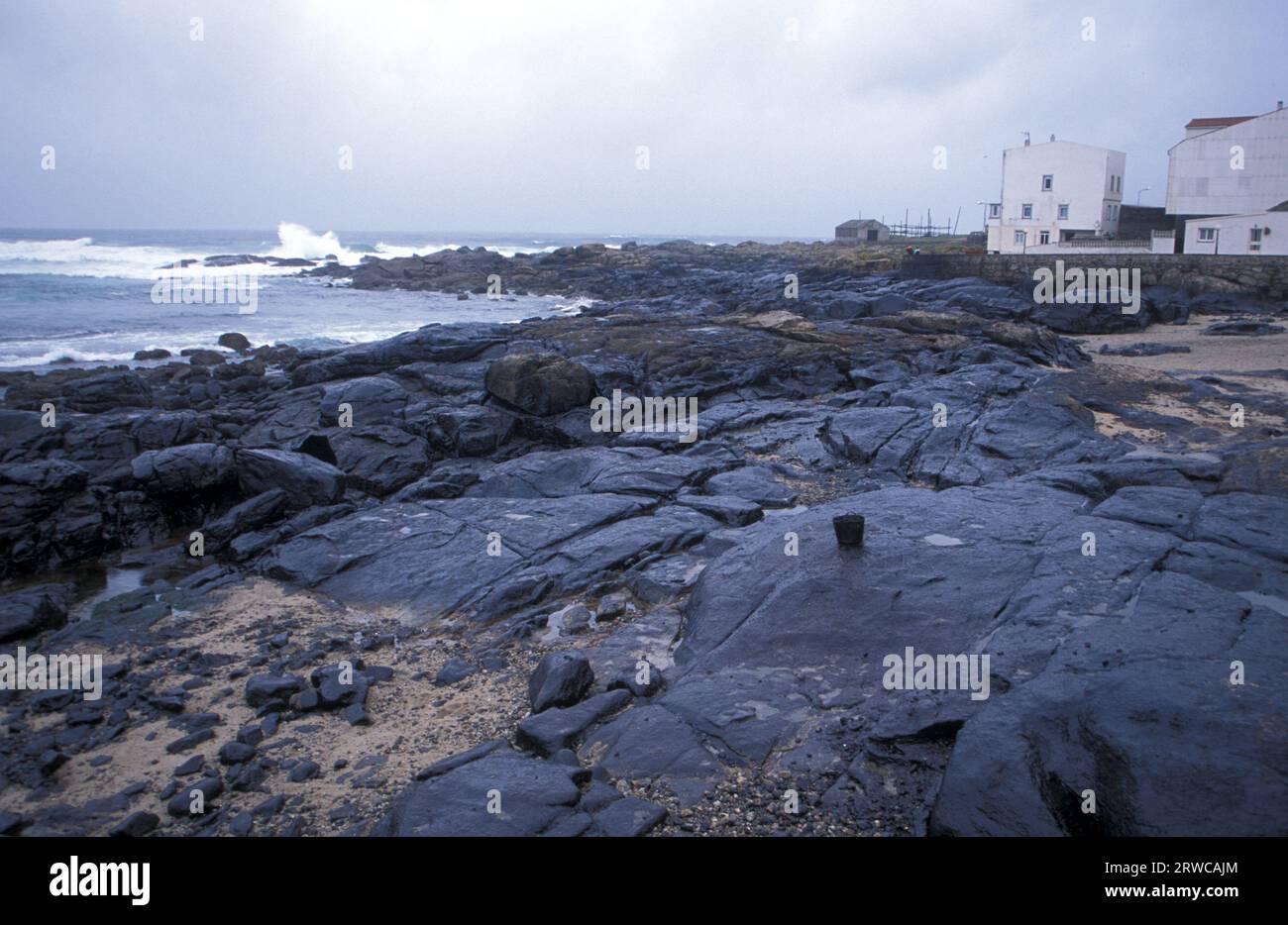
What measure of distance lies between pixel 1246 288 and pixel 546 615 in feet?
114

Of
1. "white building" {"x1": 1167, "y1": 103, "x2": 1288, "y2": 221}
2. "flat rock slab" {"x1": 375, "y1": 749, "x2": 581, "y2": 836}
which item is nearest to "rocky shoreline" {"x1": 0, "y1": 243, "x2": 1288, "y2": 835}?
"flat rock slab" {"x1": 375, "y1": 749, "x2": 581, "y2": 836}

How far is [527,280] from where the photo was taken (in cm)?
5666

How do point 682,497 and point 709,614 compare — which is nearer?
point 709,614

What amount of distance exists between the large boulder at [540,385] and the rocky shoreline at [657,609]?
0.06 metres

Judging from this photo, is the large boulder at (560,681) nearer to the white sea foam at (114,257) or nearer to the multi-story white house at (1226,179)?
the multi-story white house at (1226,179)

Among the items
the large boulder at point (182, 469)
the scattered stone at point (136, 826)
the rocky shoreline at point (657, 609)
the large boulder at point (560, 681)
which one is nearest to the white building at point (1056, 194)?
the rocky shoreline at point (657, 609)

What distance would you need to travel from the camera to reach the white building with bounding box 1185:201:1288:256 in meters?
35.2

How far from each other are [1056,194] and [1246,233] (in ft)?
36.6

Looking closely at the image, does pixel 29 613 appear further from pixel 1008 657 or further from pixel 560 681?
pixel 1008 657

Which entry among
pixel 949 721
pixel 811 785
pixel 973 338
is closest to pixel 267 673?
pixel 811 785

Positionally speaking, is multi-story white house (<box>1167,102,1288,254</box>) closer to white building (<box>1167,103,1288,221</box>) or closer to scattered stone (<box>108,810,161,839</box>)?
white building (<box>1167,103,1288,221</box>)
